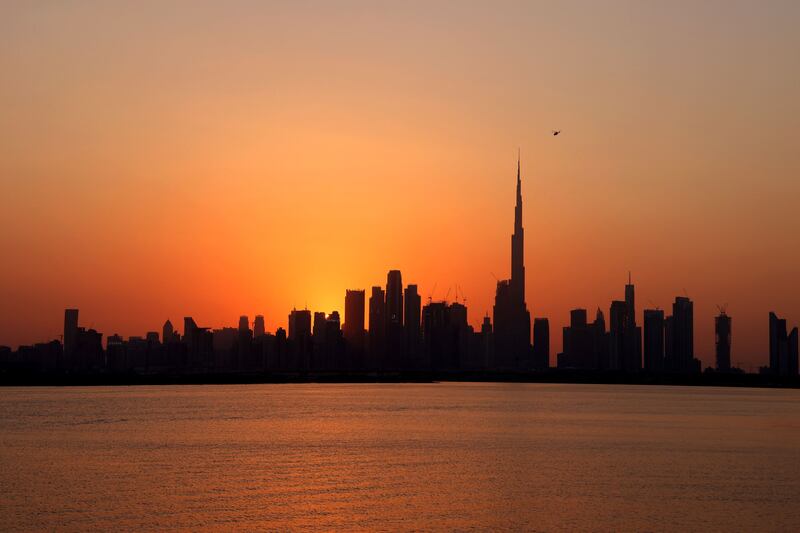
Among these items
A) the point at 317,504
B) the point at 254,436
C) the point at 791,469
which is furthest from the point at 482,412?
the point at 317,504

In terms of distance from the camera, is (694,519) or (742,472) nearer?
(694,519)

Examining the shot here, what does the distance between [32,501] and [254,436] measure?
53023 millimetres

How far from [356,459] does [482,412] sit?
8824cm

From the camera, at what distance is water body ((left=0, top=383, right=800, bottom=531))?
183 ft

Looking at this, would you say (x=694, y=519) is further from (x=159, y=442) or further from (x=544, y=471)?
(x=159, y=442)

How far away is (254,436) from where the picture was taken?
11338 centimetres

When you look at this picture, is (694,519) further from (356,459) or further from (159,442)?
(159,442)

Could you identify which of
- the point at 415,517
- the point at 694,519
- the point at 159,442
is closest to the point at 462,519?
the point at 415,517

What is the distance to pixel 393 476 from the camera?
7425cm

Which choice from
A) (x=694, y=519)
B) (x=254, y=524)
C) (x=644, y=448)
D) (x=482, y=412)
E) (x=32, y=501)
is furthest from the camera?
(x=482, y=412)

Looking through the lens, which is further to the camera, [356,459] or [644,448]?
[644,448]

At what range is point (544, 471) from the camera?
79375 mm

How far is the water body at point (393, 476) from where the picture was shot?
55906 millimetres

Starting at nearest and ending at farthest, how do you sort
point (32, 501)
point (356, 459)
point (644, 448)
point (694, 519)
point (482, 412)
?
point (694, 519), point (32, 501), point (356, 459), point (644, 448), point (482, 412)
